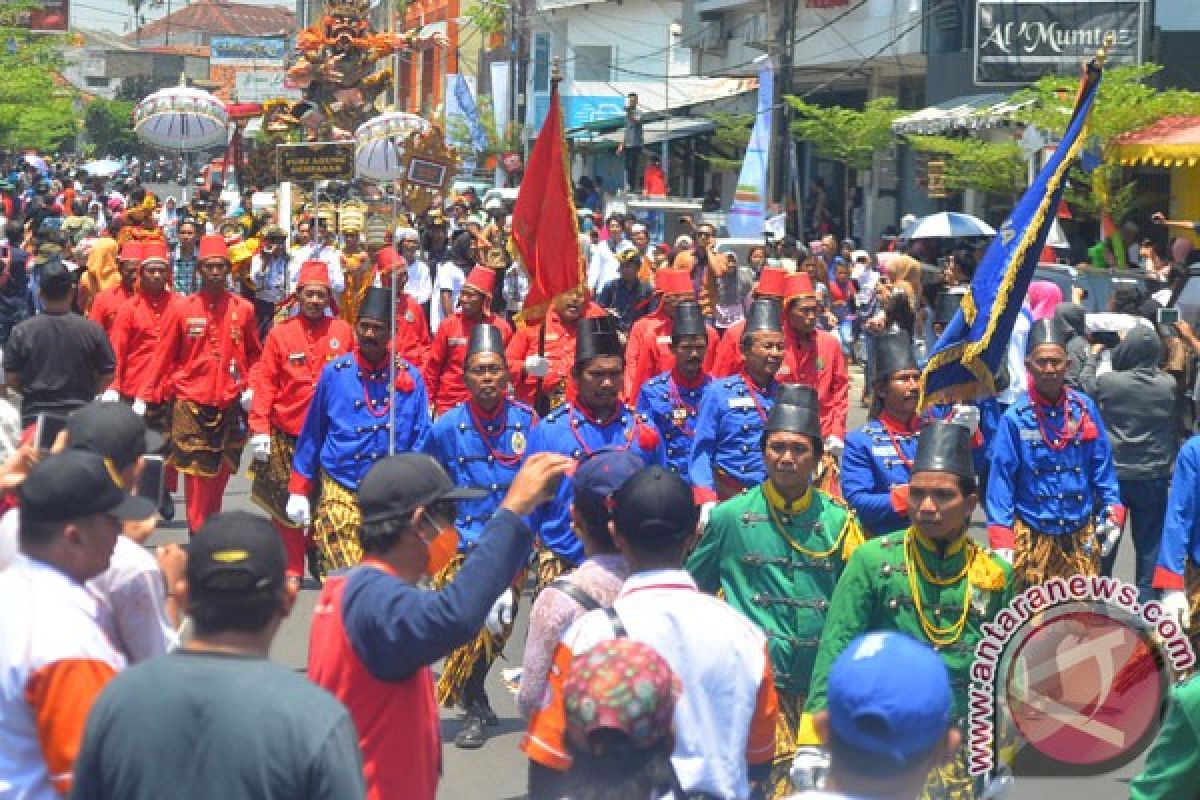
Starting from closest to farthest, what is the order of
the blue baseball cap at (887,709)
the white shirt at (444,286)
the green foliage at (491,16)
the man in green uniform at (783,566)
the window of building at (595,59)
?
1. the blue baseball cap at (887,709)
2. the man in green uniform at (783,566)
3. the white shirt at (444,286)
4. the window of building at (595,59)
5. the green foliage at (491,16)

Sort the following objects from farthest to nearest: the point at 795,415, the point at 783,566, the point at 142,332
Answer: the point at 142,332 → the point at 795,415 → the point at 783,566

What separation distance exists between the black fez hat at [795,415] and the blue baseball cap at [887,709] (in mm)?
3390

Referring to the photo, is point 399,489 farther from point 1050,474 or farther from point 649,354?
point 649,354

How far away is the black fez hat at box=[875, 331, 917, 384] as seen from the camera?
8.78 m

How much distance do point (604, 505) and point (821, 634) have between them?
1.51 m

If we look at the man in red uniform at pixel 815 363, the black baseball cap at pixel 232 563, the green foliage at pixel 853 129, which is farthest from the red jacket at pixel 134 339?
the green foliage at pixel 853 129

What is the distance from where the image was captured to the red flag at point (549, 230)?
1251 centimetres

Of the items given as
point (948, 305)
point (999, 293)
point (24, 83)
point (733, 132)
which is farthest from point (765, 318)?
point (24, 83)

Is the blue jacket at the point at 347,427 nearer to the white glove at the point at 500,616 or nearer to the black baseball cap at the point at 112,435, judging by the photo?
the white glove at the point at 500,616

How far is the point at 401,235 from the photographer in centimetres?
2309

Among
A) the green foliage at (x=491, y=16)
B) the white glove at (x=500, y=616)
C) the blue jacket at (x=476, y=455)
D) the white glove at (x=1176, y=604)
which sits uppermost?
the green foliage at (x=491, y=16)

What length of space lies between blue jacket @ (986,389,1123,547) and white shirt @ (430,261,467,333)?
11531 millimetres

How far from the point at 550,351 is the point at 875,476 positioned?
5.51 meters

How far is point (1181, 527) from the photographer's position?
8172mm
